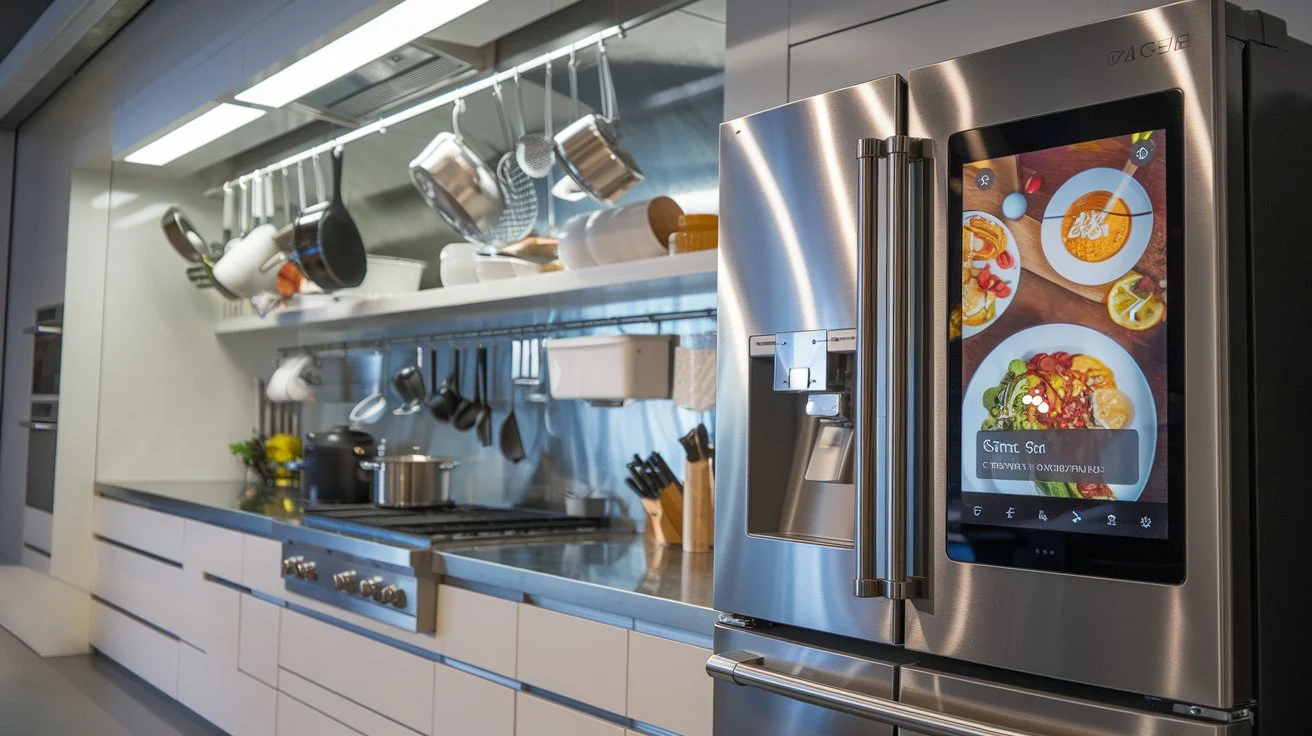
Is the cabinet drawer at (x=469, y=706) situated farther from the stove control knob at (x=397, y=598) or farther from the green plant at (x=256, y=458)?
the green plant at (x=256, y=458)

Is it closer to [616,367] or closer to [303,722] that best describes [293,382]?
[303,722]

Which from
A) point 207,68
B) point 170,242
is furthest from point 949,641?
point 170,242

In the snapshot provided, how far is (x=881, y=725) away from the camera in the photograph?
1295 mm

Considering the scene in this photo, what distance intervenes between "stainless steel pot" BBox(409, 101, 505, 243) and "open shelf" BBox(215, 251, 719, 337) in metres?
0.18

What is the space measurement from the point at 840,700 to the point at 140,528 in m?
3.33

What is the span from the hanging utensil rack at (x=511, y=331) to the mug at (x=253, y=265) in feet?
1.30

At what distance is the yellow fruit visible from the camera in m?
1.10

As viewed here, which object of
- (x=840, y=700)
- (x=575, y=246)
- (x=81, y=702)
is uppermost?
(x=575, y=246)

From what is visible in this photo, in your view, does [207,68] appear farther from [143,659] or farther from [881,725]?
[881,725]

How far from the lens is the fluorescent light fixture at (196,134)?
342 cm

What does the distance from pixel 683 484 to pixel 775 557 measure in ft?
3.71

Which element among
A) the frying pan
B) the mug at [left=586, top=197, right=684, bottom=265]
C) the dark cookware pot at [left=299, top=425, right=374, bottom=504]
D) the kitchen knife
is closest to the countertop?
the kitchen knife

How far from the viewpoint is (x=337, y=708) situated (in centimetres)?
261

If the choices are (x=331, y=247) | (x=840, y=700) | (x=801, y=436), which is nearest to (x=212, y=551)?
(x=331, y=247)
